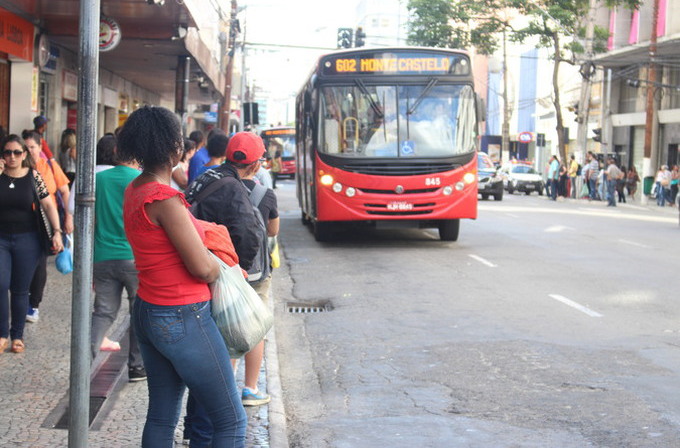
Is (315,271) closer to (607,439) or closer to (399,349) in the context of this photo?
(399,349)

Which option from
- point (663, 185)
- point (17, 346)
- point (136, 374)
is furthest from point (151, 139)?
point (663, 185)

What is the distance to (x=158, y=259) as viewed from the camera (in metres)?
3.74

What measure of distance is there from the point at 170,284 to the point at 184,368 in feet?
1.05

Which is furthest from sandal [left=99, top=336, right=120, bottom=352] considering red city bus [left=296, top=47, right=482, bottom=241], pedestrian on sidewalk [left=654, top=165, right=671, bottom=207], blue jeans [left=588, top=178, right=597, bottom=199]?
blue jeans [left=588, top=178, right=597, bottom=199]

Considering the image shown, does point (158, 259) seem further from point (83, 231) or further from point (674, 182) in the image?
point (674, 182)

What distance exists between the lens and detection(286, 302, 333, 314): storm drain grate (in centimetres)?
1065

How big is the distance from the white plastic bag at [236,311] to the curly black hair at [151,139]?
0.44 m

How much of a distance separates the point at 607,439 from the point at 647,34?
134 ft

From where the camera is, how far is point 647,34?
4369 centimetres

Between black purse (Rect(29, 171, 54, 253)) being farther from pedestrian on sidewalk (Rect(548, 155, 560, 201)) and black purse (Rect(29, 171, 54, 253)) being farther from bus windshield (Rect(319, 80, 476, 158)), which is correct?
pedestrian on sidewalk (Rect(548, 155, 560, 201))

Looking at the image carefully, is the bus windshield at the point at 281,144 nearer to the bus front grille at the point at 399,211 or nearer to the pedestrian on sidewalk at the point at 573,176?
the pedestrian on sidewalk at the point at 573,176

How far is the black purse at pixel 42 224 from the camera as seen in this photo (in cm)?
771

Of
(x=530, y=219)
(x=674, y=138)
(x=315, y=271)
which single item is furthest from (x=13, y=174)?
(x=674, y=138)

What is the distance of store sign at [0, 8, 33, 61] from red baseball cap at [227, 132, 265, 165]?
859cm
